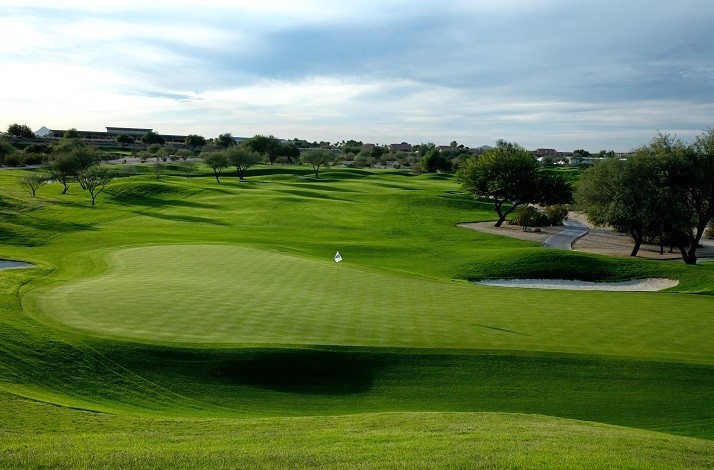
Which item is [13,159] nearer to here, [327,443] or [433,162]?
[433,162]

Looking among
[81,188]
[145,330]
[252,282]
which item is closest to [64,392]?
[145,330]

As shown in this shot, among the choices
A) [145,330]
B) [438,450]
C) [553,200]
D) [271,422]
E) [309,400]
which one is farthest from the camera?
[553,200]

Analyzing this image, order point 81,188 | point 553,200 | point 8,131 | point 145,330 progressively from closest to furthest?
point 145,330 → point 553,200 → point 81,188 → point 8,131

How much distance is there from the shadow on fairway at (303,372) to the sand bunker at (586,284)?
62.4 ft

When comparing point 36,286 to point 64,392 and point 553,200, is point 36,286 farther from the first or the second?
point 553,200

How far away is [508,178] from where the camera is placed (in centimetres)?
6681

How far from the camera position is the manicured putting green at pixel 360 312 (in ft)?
64.4

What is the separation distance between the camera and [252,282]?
2822cm

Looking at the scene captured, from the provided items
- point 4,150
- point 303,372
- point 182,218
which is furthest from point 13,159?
point 303,372

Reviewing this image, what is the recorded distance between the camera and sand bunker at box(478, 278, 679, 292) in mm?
35000

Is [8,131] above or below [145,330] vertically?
above

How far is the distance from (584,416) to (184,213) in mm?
63337

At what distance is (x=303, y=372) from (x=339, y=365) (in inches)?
45.7

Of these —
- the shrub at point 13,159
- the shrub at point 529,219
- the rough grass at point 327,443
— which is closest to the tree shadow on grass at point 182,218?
the shrub at point 529,219
